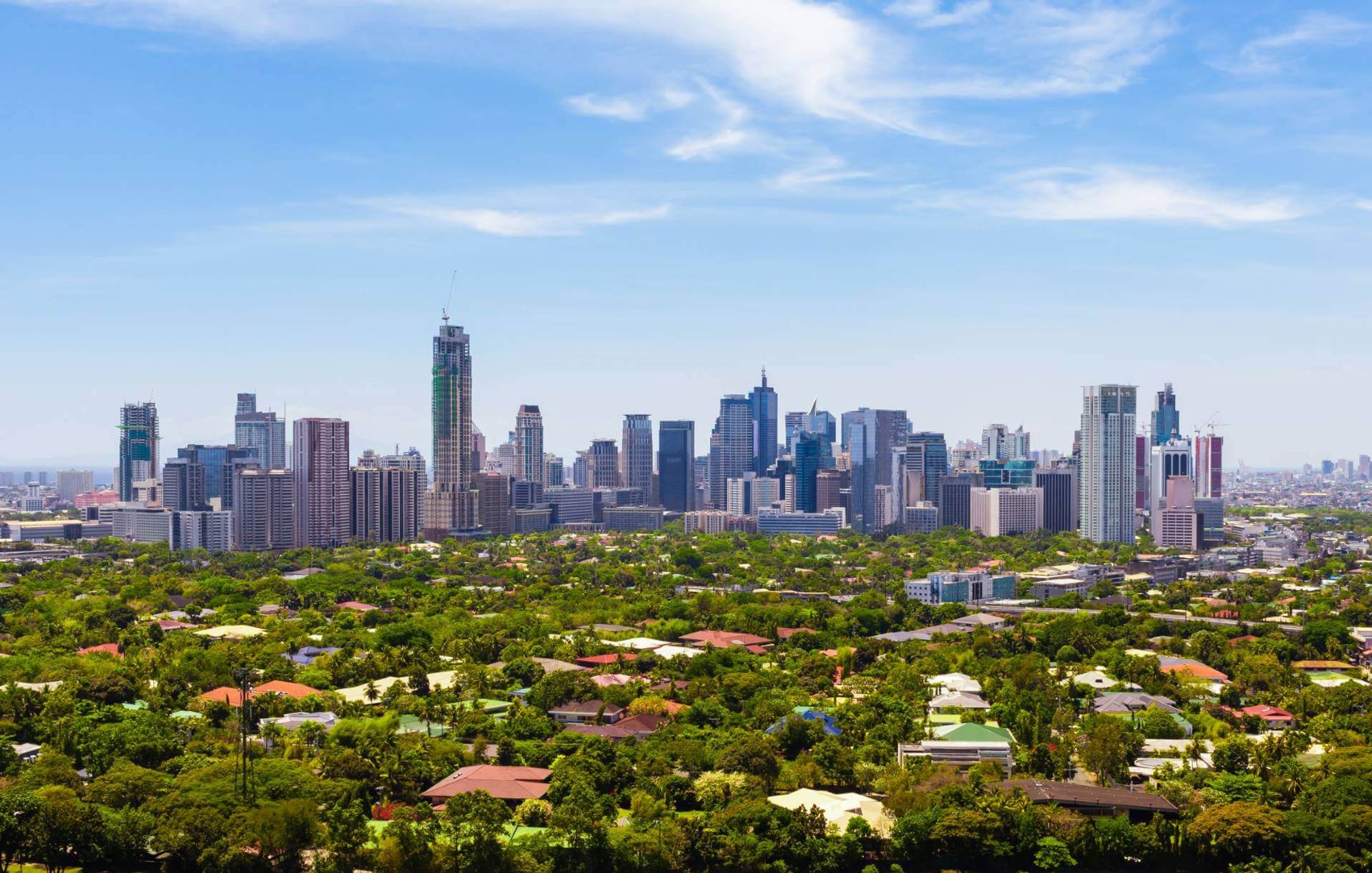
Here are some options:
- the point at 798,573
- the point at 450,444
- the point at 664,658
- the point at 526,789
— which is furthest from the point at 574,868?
the point at 450,444

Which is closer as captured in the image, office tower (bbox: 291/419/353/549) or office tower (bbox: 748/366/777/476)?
office tower (bbox: 291/419/353/549)

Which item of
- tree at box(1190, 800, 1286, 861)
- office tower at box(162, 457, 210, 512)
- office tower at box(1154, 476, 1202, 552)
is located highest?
office tower at box(162, 457, 210, 512)

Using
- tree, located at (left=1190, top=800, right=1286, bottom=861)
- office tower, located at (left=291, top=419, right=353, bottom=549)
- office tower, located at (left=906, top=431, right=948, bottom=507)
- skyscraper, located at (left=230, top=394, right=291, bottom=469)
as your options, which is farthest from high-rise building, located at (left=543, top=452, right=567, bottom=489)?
tree, located at (left=1190, top=800, right=1286, bottom=861)

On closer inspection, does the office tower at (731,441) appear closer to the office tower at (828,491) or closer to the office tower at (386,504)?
the office tower at (828,491)

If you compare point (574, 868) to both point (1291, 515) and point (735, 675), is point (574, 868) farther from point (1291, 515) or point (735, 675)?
point (1291, 515)

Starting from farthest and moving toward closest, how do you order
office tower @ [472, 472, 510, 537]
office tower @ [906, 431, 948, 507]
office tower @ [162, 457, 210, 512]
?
office tower @ [906, 431, 948, 507] < office tower @ [472, 472, 510, 537] < office tower @ [162, 457, 210, 512]

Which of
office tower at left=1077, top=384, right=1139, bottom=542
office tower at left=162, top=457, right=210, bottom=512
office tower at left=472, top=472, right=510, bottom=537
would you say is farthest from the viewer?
office tower at left=472, top=472, right=510, bottom=537

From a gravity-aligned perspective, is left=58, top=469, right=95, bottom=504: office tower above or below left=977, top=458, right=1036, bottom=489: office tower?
below

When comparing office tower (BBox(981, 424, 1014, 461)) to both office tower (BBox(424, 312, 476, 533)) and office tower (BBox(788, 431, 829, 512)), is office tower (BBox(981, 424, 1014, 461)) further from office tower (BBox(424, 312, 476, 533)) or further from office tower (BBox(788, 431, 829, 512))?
office tower (BBox(424, 312, 476, 533))
